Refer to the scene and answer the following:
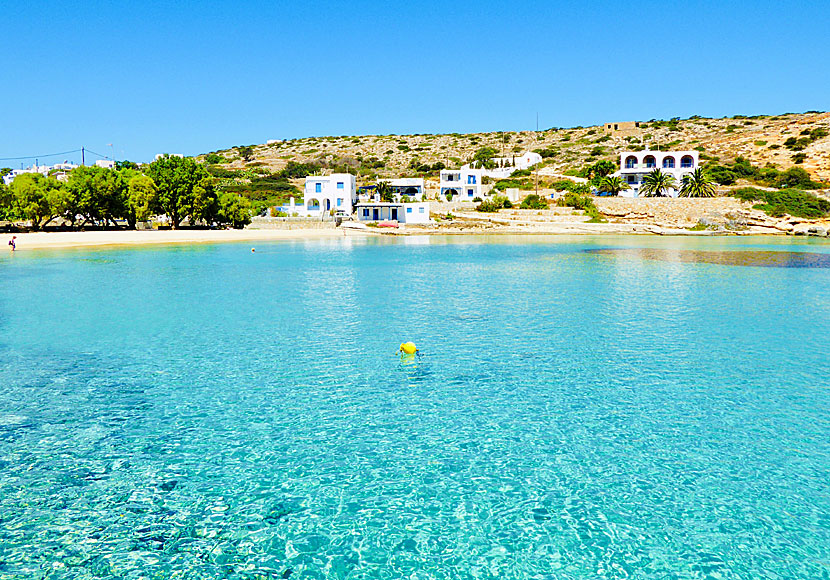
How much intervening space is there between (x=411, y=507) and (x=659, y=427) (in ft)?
18.0

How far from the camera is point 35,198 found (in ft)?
207

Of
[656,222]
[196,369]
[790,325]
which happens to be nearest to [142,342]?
[196,369]

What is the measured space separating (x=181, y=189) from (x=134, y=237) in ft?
31.2

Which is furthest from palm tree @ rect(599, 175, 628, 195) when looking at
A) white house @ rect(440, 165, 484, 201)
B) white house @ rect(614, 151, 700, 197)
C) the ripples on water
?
the ripples on water

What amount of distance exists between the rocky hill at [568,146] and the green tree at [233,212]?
48.0 metres

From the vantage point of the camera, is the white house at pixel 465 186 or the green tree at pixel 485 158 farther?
the green tree at pixel 485 158

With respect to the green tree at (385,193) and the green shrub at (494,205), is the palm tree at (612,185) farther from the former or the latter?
the green tree at (385,193)

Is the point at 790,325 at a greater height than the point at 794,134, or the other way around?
the point at 794,134

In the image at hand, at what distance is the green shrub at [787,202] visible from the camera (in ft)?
268

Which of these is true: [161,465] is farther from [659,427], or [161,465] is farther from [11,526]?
[659,427]

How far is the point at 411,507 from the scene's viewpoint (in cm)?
862

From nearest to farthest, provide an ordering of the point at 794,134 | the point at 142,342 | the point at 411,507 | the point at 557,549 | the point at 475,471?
the point at 557,549, the point at 411,507, the point at 475,471, the point at 142,342, the point at 794,134

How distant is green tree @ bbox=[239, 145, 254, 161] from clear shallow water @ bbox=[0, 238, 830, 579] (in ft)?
501

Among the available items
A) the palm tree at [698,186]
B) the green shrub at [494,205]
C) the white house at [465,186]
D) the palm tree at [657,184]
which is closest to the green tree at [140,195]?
the green shrub at [494,205]
